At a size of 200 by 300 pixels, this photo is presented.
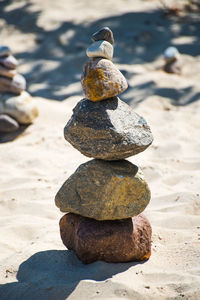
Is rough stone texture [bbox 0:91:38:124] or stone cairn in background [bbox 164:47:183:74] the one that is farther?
stone cairn in background [bbox 164:47:183:74]

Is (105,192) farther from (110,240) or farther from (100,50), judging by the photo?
(100,50)

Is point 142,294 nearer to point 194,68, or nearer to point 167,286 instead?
point 167,286

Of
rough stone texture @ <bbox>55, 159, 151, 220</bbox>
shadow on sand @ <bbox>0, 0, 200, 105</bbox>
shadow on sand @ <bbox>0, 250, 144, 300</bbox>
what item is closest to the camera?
shadow on sand @ <bbox>0, 250, 144, 300</bbox>

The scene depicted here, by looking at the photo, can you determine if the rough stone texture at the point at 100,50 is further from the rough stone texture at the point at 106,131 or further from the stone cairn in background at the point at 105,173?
the rough stone texture at the point at 106,131

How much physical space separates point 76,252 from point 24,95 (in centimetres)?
375

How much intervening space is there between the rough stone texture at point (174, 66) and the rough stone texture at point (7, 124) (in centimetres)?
342

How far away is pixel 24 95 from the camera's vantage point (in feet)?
20.8

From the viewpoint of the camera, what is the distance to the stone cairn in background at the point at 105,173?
2.87m

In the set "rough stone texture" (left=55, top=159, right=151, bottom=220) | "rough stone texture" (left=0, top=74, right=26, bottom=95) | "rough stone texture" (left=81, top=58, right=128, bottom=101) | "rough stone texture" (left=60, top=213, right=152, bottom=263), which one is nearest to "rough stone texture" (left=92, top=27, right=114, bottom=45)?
"rough stone texture" (left=81, top=58, right=128, bottom=101)

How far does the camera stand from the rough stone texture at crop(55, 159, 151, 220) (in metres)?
2.95

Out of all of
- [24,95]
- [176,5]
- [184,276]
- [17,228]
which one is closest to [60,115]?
[24,95]

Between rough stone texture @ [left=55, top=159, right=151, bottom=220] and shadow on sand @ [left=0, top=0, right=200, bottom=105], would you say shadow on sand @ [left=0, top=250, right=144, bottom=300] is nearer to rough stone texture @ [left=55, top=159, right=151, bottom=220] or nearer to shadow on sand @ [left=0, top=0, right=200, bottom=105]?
rough stone texture @ [left=55, top=159, right=151, bottom=220]

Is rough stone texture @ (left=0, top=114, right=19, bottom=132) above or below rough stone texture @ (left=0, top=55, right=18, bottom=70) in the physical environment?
below

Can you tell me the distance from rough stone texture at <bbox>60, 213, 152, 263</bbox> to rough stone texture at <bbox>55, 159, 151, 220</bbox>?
0.09 m
